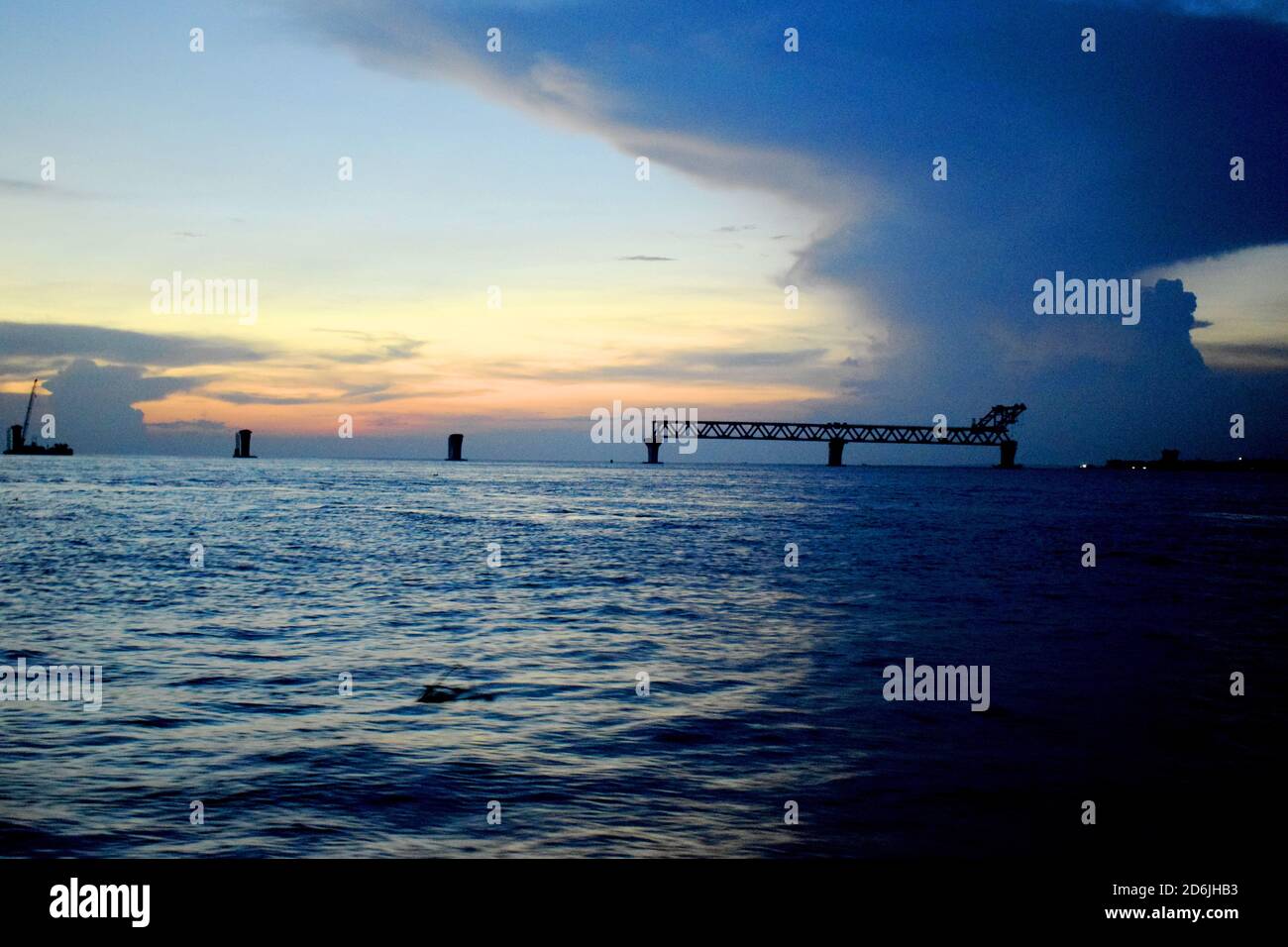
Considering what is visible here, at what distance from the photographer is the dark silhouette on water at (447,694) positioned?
13.9 m

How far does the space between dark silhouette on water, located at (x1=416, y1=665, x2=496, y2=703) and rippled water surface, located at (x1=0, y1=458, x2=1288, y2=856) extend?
0.27 metres

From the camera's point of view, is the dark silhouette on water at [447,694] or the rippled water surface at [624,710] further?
the dark silhouette on water at [447,694]

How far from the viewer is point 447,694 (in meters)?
14.3

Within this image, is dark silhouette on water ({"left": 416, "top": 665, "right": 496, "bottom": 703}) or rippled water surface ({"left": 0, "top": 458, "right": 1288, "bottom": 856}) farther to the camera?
dark silhouette on water ({"left": 416, "top": 665, "right": 496, "bottom": 703})

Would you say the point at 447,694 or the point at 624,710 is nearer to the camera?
the point at 624,710

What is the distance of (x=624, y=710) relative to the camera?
44.2 ft

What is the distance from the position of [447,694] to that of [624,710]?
2837 mm

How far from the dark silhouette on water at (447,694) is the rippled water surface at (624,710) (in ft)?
0.88

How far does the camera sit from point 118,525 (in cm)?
5016

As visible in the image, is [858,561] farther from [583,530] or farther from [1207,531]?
[1207,531]

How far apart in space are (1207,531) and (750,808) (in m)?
59.8

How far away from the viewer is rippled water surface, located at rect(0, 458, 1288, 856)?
29.4 feet
